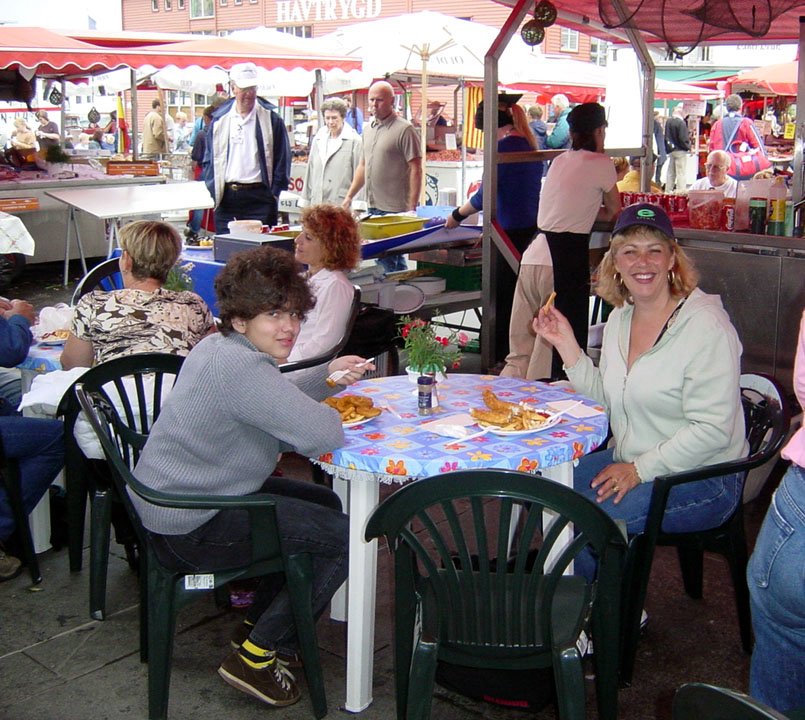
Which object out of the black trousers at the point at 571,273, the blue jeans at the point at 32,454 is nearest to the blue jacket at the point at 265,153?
the black trousers at the point at 571,273

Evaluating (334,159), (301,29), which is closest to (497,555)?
(334,159)

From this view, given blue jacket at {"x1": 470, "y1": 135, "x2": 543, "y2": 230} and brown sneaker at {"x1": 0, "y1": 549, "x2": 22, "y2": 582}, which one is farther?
blue jacket at {"x1": 470, "y1": 135, "x2": 543, "y2": 230}

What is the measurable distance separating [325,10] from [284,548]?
35.4 m

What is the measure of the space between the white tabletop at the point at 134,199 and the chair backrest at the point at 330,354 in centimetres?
576

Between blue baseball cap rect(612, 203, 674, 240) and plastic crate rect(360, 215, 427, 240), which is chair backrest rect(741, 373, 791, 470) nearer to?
blue baseball cap rect(612, 203, 674, 240)

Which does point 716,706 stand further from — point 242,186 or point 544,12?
point 242,186

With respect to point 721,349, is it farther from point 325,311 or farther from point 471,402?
point 325,311

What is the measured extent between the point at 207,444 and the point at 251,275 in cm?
50

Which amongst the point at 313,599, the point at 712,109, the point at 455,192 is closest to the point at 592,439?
the point at 313,599

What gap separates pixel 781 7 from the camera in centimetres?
548

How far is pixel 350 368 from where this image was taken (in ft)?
10.7

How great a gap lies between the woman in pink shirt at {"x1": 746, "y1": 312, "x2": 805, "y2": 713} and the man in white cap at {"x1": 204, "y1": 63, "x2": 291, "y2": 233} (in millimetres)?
6681

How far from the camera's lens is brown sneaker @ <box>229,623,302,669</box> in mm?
2994

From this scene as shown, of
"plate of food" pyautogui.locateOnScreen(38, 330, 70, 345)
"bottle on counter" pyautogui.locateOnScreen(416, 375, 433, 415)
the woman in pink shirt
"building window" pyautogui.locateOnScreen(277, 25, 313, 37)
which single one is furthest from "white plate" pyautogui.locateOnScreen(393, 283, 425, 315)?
"building window" pyautogui.locateOnScreen(277, 25, 313, 37)
